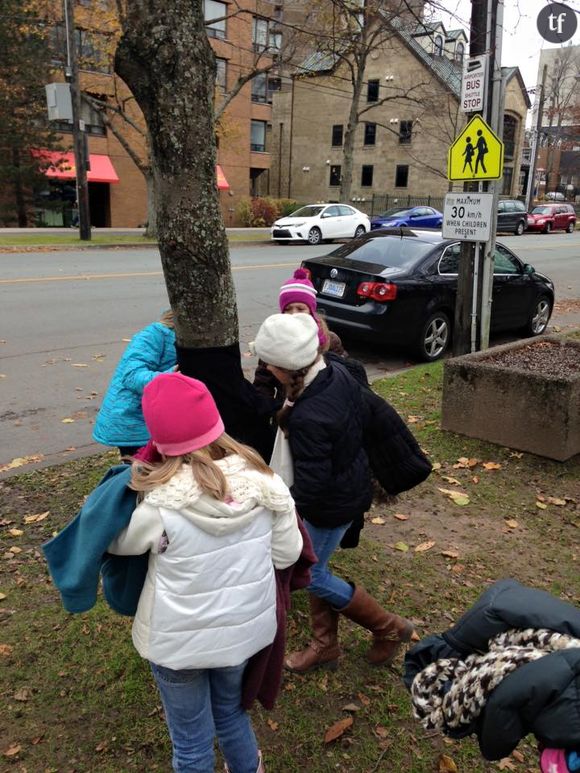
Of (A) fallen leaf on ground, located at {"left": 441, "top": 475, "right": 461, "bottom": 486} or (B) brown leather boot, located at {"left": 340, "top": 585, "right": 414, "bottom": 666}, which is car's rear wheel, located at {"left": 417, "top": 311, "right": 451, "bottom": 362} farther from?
(B) brown leather boot, located at {"left": 340, "top": 585, "right": 414, "bottom": 666}

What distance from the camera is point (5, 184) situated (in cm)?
3142

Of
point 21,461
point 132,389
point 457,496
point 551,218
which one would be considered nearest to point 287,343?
point 132,389

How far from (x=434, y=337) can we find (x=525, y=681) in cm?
771

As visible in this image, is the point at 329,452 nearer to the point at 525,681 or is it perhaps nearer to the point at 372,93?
the point at 525,681

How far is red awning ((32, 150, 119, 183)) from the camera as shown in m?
32.3

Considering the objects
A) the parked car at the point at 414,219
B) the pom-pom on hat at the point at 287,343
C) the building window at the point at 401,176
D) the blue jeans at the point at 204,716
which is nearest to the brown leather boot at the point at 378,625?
the blue jeans at the point at 204,716

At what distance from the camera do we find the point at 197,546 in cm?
196

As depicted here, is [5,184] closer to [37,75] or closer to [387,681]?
[37,75]

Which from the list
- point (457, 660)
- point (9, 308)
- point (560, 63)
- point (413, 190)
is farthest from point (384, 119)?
point (457, 660)

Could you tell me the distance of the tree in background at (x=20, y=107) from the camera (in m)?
29.8

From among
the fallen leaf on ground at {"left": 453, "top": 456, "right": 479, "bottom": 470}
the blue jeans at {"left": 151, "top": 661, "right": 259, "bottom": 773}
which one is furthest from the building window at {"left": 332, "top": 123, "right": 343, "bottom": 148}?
the blue jeans at {"left": 151, "top": 661, "right": 259, "bottom": 773}

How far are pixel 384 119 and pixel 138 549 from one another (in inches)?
2056

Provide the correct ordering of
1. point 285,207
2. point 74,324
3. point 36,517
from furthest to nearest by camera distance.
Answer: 1. point 285,207
2. point 74,324
3. point 36,517
